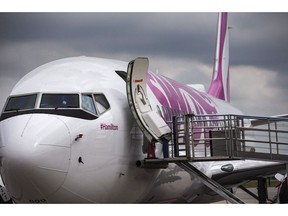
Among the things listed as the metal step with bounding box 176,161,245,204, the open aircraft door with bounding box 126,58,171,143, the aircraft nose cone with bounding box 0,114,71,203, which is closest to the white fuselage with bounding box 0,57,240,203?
the aircraft nose cone with bounding box 0,114,71,203

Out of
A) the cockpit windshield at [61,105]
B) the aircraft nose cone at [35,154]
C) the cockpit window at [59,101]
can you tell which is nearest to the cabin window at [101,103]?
the cockpit windshield at [61,105]

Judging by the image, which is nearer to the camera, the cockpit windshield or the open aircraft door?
the cockpit windshield

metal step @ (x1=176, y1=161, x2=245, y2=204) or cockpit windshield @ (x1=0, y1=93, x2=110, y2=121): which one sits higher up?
cockpit windshield @ (x1=0, y1=93, x2=110, y2=121)

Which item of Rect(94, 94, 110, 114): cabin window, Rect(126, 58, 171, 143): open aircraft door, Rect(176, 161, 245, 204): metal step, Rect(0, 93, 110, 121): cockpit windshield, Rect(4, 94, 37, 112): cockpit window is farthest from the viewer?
Rect(176, 161, 245, 204): metal step

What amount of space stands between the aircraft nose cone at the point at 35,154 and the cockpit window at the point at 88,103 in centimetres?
52

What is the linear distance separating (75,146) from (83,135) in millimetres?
180

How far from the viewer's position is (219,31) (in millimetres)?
20922

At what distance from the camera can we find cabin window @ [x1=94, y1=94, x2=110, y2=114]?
309 inches

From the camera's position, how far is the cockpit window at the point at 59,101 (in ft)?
24.8

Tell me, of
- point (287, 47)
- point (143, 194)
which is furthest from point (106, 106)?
point (287, 47)

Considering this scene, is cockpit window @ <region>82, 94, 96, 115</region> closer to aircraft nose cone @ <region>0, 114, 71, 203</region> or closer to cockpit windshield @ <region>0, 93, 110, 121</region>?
cockpit windshield @ <region>0, 93, 110, 121</region>

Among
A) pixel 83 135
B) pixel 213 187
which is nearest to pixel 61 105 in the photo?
pixel 83 135

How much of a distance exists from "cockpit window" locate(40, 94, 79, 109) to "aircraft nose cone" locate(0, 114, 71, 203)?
0.29m

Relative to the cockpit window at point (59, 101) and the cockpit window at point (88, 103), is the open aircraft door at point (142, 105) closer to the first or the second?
the cockpit window at point (88, 103)
